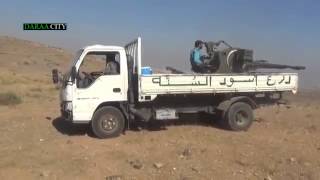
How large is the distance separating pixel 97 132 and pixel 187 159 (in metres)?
3.33

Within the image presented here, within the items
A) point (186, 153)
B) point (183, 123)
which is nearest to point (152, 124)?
point (183, 123)

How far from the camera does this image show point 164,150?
11.9 m

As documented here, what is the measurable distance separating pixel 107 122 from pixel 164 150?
2.39m

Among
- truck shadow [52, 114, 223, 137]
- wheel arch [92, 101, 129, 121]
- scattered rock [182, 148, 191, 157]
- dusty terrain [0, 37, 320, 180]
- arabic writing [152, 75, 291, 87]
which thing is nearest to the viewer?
dusty terrain [0, 37, 320, 180]

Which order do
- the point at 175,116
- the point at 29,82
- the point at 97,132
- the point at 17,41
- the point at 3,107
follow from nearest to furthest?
1. the point at 97,132
2. the point at 175,116
3. the point at 3,107
4. the point at 29,82
5. the point at 17,41

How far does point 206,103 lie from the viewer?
49.6 ft

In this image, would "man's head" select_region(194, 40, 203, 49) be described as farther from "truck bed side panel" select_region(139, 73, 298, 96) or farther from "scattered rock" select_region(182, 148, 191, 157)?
"scattered rock" select_region(182, 148, 191, 157)

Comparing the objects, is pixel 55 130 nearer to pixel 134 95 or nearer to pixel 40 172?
pixel 134 95

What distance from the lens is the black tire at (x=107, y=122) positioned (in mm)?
13586

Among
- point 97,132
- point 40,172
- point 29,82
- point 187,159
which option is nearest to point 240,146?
point 187,159

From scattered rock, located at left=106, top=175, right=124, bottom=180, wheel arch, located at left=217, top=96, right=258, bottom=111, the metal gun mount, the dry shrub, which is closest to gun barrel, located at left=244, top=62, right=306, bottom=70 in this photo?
the metal gun mount

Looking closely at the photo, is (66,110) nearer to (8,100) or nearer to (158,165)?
(158,165)

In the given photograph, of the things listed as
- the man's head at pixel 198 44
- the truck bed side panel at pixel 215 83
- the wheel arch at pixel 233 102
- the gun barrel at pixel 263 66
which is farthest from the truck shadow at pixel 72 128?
the gun barrel at pixel 263 66

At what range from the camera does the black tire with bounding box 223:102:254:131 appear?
1495 centimetres
